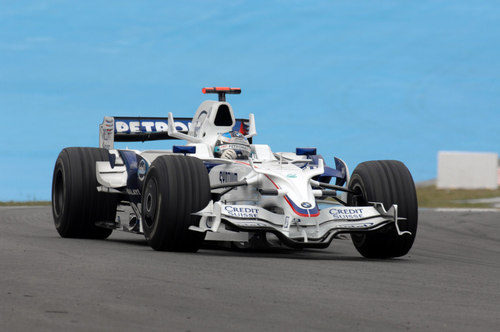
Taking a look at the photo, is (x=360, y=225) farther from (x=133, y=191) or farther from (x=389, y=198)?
(x=133, y=191)

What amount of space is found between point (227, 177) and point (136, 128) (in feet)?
15.8

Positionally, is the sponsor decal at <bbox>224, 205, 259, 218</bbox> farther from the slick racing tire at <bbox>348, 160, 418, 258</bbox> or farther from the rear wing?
the rear wing

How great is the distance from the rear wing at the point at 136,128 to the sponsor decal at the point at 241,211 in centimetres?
589

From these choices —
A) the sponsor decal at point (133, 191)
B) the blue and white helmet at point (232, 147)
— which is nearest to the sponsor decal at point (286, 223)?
the blue and white helmet at point (232, 147)

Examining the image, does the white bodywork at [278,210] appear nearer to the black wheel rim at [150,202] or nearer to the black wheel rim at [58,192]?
the black wheel rim at [150,202]

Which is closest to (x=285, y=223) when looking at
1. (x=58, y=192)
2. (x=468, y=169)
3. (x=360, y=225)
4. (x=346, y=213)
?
(x=346, y=213)

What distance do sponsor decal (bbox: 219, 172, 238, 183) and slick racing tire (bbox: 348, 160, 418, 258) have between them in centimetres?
182

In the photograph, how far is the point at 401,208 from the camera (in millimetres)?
12055

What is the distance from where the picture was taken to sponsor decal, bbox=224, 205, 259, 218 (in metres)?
11.0

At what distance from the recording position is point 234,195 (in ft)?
40.9

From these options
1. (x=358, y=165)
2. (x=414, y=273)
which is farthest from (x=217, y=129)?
(x=414, y=273)

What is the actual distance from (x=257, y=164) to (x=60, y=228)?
474 centimetres

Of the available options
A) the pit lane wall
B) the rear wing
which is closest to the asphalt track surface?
the rear wing

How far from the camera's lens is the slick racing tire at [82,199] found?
15125mm
